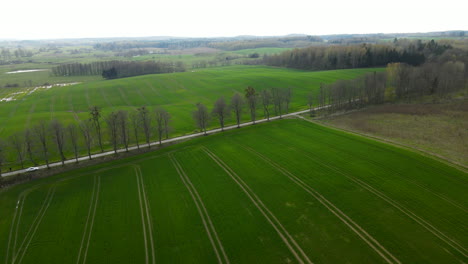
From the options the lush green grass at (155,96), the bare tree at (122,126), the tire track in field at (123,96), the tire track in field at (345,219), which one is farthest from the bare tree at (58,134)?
the tire track in field at (123,96)

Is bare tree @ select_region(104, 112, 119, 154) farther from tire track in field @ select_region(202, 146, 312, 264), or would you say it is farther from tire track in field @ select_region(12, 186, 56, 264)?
tire track in field @ select_region(202, 146, 312, 264)

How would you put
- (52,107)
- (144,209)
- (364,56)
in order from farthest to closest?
(364,56), (52,107), (144,209)

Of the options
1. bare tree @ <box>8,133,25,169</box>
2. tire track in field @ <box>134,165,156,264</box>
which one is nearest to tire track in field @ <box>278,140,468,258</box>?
tire track in field @ <box>134,165,156,264</box>

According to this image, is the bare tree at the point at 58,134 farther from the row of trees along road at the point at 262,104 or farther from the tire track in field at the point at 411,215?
the tire track in field at the point at 411,215

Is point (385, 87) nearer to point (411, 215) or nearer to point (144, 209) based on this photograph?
point (411, 215)

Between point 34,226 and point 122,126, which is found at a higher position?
point 122,126

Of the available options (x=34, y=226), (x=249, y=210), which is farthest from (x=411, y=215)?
(x=34, y=226)
